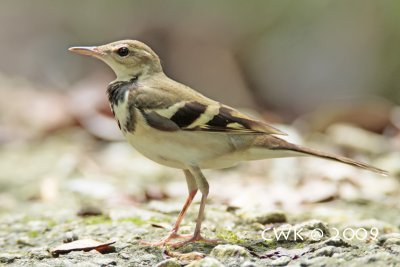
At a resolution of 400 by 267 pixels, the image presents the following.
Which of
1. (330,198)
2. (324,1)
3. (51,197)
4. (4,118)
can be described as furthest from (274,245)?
(324,1)

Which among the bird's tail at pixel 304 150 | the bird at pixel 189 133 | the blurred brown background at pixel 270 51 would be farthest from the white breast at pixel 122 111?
the blurred brown background at pixel 270 51

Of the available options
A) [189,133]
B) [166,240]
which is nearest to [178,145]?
[189,133]

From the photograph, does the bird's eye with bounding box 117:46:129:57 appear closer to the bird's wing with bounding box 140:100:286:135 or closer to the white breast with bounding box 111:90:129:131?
the white breast with bounding box 111:90:129:131

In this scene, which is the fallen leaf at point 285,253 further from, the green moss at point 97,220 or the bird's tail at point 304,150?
the green moss at point 97,220

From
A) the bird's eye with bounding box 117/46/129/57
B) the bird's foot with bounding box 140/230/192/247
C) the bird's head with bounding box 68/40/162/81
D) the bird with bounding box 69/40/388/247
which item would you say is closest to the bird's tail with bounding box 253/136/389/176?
the bird with bounding box 69/40/388/247

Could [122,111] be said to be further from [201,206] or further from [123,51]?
[201,206]

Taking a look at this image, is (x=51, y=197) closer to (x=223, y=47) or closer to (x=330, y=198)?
(x=330, y=198)
